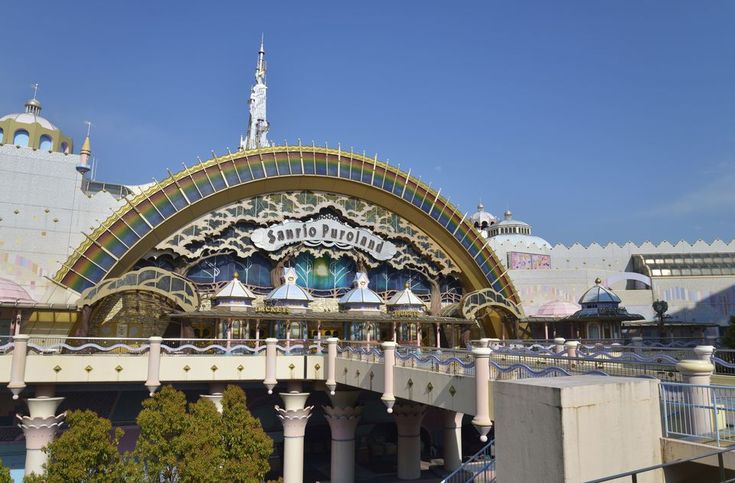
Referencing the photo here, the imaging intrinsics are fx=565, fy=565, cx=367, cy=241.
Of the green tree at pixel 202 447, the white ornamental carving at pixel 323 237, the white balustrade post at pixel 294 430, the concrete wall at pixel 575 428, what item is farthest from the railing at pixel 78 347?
the concrete wall at pixel 575 428

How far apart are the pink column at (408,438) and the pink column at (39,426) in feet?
58.8

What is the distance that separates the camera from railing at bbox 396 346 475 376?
18438mm

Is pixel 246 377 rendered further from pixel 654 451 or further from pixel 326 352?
pixel 654 451

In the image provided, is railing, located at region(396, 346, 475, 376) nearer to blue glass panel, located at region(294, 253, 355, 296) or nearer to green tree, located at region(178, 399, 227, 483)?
green tree, located at region(178, 399, 227, 483)

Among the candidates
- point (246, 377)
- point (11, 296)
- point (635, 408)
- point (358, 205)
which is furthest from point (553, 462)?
point (358, 205)

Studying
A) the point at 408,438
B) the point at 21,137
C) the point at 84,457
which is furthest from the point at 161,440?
the point at 21,137

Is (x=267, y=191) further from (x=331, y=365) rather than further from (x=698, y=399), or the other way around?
(x=698, y=399)

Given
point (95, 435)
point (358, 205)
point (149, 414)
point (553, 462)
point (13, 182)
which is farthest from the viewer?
point (358, 205)

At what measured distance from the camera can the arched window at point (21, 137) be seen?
44.3 m

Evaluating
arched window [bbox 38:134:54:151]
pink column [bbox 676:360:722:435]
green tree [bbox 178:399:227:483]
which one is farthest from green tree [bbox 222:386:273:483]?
arched window [bbox 38:134:54:151]

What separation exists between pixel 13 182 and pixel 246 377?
19004 mm

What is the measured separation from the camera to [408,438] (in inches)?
1319

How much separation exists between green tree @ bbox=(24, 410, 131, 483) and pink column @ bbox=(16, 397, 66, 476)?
952 cm

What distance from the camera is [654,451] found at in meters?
11.8
